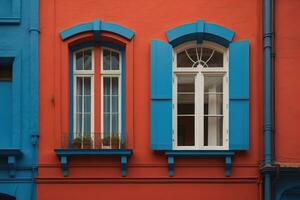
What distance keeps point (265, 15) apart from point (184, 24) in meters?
1.60

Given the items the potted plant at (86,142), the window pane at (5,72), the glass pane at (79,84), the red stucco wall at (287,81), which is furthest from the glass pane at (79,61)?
the red stucco wall at (287,81)

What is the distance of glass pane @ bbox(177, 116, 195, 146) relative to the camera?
12391 mm

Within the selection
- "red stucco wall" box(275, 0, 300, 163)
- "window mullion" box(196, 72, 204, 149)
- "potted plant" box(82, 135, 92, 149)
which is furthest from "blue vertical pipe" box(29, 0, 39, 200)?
"red stucco wall" box(275, 0, 300, 163)

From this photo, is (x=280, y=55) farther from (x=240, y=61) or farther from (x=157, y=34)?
(x=157, y=34)

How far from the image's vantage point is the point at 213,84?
12578 mm

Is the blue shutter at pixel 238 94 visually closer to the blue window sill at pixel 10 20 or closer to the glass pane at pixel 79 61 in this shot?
the glass pane at pixel 79 61

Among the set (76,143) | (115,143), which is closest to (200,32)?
(115,143)

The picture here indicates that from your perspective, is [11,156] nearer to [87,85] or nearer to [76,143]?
[76,143]

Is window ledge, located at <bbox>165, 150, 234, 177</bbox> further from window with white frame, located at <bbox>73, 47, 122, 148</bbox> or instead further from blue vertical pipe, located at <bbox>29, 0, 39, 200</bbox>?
blue vertical pipe, located at <bbox>29, 0, 39, 200</bbox>

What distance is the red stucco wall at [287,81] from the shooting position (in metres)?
12.0

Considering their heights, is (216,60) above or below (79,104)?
above

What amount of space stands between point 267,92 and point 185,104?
165cm

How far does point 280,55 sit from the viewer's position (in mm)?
12250

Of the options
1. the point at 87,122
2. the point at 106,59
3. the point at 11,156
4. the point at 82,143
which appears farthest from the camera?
the point at 106,59
